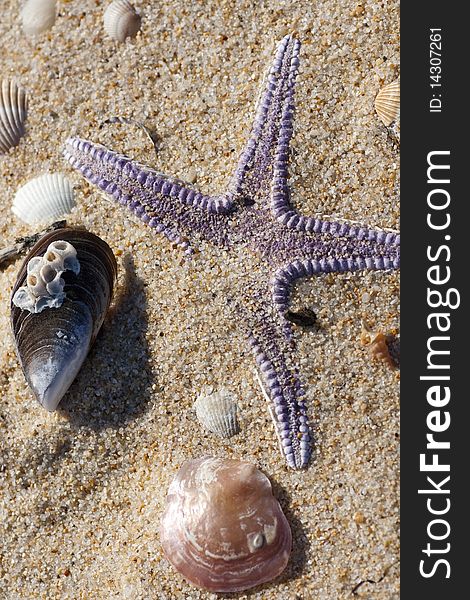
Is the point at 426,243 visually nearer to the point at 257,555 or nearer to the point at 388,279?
the point at 388,279

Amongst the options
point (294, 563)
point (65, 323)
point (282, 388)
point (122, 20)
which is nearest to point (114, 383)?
point (65, 323)

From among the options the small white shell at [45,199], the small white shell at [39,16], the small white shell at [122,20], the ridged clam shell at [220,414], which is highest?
the small white shell at [39,16]

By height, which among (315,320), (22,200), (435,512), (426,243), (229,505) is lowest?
(435,512)

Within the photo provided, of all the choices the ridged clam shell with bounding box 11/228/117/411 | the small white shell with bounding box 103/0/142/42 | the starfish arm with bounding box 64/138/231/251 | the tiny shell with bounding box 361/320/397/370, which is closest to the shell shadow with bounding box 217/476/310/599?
the tiny shell with bounding box 361/320/397/370

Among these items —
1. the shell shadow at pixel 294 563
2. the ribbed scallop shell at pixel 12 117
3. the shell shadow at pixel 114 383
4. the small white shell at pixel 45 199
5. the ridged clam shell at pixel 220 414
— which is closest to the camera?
the shell shadow at pixel 294 563

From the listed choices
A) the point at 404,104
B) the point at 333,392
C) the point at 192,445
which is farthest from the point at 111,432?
the point at 404,104

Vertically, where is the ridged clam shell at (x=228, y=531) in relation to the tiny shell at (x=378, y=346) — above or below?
below

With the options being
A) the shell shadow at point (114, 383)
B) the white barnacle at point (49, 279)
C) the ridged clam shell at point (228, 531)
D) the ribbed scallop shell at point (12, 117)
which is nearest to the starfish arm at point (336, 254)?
the shell shadow at point (114, 383)

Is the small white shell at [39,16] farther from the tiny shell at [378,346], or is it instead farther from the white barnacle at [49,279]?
the tiny shell at [378,346]
